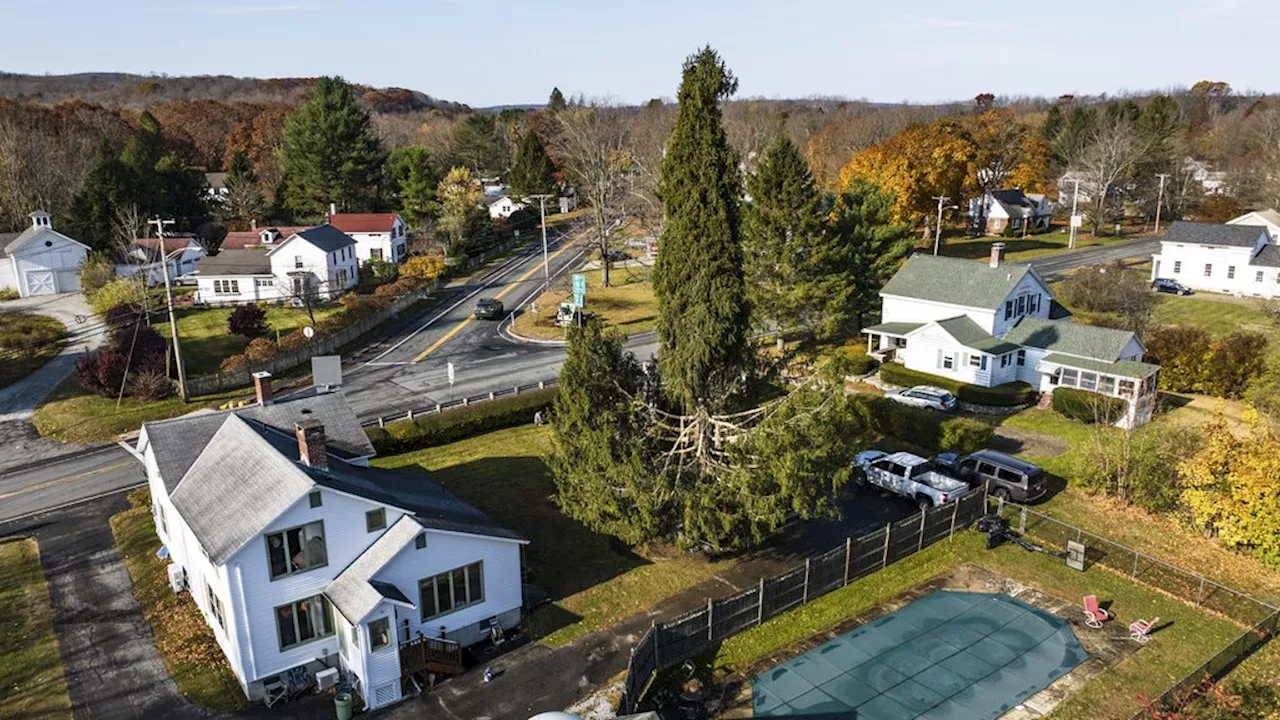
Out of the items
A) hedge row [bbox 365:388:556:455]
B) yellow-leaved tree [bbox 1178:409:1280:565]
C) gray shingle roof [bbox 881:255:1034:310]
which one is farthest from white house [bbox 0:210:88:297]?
yellow-leaved tree [bbox 1178:409:1280:565]

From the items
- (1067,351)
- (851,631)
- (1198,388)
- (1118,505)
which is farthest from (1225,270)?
(851,631)

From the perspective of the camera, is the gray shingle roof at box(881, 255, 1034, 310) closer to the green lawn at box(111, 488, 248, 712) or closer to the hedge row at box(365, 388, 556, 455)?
the hedge row at box(365, 388, 556, 455)

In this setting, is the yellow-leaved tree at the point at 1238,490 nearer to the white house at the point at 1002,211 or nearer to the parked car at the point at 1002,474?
the parked car at the point at 1002,474

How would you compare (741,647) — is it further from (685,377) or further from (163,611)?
(163,611)

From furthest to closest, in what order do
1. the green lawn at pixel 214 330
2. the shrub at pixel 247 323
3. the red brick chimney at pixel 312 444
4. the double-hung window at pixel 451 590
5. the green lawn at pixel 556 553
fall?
the shrub at pixel 247 323 → the green lawn at pixel 214 330 → the green lawn at pixel 556 553 → the red brick chimney at pixel 312 444 → the double-hung window at pixel 451 590

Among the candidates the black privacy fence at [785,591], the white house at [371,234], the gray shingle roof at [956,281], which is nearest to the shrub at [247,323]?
the white house at [371,234]
